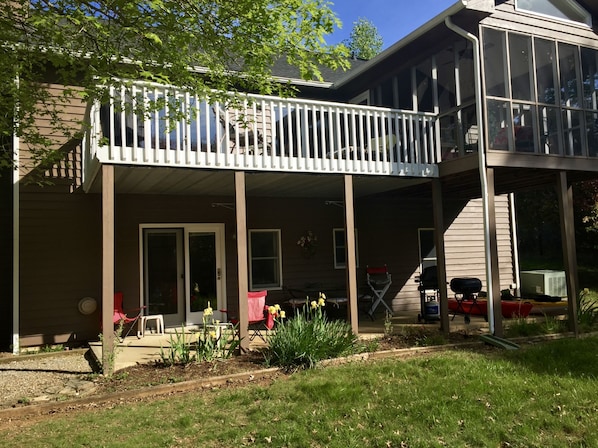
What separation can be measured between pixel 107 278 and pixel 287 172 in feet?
9.96

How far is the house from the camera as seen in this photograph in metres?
6.87

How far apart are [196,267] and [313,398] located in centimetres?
515

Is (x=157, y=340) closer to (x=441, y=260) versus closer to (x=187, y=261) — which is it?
(x=187, y=261)

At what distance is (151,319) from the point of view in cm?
873

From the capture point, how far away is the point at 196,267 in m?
9.33

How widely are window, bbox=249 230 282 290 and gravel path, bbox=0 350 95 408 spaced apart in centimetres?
361

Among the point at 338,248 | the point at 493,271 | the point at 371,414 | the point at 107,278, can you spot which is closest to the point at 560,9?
the point at 493,271

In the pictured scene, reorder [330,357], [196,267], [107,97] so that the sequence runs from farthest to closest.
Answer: [196,267] < [330,357] < [107,97]

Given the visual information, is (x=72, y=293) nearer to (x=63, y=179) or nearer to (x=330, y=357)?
(x=63, y=179)

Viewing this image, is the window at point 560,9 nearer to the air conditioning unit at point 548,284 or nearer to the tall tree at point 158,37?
the tall tree at point 158,37

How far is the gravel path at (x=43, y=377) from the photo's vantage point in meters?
5.11

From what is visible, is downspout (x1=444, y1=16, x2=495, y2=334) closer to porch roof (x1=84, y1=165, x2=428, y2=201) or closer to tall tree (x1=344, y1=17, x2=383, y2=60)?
porch roof (x1=84, y1=165, x2=428, y2=201)

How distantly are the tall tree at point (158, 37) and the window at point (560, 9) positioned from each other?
418 centimetres

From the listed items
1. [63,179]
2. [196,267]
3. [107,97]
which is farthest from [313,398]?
[63,179]
